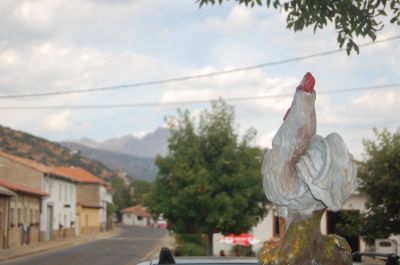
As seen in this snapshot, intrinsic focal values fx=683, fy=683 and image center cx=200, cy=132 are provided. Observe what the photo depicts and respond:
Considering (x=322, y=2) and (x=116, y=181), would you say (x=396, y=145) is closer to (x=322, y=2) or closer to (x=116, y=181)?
(x=322, y=2)

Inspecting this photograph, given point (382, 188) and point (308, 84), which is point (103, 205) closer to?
point (382, 188)

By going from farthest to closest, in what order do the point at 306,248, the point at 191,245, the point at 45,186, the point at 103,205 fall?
the point at 103,205 → the point at 45,186 → the point at 191,245 → the point at 306,248

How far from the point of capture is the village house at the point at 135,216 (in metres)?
135

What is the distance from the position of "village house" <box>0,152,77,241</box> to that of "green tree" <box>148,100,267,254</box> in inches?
1083

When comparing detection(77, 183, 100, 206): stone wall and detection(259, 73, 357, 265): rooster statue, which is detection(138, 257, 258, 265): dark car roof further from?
detection(77, 183, 100, 206): stone wall

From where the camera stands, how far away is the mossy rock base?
3648 mm

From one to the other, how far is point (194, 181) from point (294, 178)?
732 inches

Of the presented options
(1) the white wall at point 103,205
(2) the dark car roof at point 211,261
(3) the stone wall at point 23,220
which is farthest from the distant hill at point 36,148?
(2) the dark car roof at point 211,261

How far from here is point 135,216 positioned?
137m

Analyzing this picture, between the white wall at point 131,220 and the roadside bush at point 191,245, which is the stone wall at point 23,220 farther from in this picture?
the white wall at point 131,220

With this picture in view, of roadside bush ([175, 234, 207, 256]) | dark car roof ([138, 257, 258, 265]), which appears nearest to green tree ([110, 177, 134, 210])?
roadside bush ([175, 234, 207, 256])

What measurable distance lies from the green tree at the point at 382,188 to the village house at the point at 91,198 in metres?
58.1

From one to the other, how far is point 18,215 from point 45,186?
9849 mm

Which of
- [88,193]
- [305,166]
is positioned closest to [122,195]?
[88,193]
